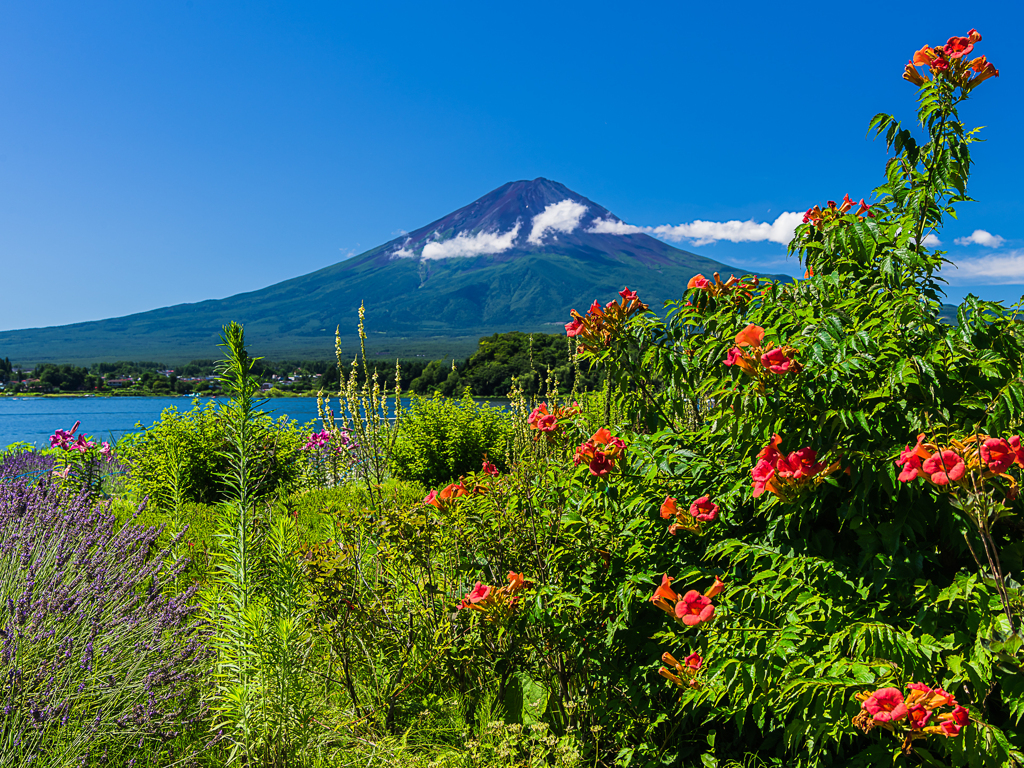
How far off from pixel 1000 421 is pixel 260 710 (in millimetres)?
2618

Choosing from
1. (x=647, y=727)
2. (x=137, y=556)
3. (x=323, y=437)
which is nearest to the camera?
(x=647, y=727)

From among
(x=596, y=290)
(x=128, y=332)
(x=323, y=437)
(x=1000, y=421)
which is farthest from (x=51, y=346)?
(x=1000, y=421)

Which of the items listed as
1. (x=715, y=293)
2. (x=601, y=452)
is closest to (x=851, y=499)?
(x=601, y=452)

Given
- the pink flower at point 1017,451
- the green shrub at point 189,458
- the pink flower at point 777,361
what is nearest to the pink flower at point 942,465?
the pink flower at point 1017,451

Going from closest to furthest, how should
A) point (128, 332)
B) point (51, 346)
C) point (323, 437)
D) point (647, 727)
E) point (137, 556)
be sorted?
point (647, 727)
point (137, 556)
point (323, 437)
point (51, 346)
point (128, 332)

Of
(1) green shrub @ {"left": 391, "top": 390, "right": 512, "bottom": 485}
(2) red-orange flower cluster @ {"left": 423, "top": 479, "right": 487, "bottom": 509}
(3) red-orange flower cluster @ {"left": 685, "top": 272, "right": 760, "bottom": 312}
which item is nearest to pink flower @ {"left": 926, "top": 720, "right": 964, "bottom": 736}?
(3) red-orange flower cluster @ {"left": 685, "top": 272, "right": 760, "bottom": 312}

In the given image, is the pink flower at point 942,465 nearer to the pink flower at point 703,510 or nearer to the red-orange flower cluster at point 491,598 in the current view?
the pink flower at point 703,510

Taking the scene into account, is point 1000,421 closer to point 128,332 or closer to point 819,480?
point 819,480

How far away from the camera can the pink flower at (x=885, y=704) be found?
1221 mm

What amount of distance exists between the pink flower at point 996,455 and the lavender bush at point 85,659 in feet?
8.28

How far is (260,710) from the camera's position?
2.12 metres

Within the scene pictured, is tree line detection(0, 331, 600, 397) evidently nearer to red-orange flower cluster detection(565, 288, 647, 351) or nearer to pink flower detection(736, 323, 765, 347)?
red-orange flower cluster detection(565, 288, 647, 351)

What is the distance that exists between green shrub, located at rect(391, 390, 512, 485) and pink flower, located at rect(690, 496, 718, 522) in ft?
22.0

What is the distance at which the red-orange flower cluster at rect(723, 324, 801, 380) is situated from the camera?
5.20ft
